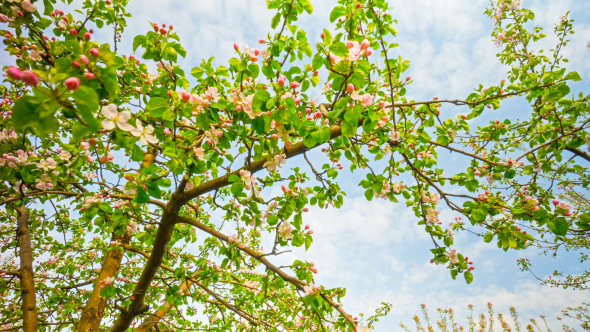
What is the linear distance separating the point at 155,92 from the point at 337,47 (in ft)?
5.22

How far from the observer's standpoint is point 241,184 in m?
1.95

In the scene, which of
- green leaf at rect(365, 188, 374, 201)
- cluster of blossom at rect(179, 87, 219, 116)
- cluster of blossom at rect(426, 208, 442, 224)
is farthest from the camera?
cluster of blossom at rect(426, 208, 442, 224)

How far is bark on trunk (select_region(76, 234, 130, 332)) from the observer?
3681mm

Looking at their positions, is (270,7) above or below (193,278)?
above

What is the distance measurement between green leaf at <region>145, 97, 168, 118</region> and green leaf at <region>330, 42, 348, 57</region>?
1.05 m

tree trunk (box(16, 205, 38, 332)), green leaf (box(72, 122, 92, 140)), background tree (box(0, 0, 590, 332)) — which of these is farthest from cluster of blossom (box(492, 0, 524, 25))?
tree trunk (box(16, 205, 38, 332))

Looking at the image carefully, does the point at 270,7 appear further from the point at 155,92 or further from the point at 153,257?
the point at 153,257

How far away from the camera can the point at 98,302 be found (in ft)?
12.6

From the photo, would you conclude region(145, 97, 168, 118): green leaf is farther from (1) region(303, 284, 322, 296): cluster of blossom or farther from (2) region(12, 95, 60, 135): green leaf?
(1) region(303, 284, 322, 296): cluster of blossom

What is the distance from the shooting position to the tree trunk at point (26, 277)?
3.33 metres

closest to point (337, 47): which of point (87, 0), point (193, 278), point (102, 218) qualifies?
point (102, 218)

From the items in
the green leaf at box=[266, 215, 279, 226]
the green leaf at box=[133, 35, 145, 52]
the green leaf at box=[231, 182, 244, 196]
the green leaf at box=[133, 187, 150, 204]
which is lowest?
the green leaf at box=[133, 187, 150, 204]

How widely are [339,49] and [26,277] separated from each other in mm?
5230

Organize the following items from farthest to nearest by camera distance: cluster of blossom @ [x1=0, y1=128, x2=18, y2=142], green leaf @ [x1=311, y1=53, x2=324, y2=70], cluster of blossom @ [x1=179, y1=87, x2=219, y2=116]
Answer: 1. cluster of blossom @ [x1=0, y1=128, x2=18, y2=142]
2. cluster of blossom @ [x1=179, y1=87, x2=219, y2=116]
3. green leaf @ [x1=311, y1=53, x2=324, y2=70]
